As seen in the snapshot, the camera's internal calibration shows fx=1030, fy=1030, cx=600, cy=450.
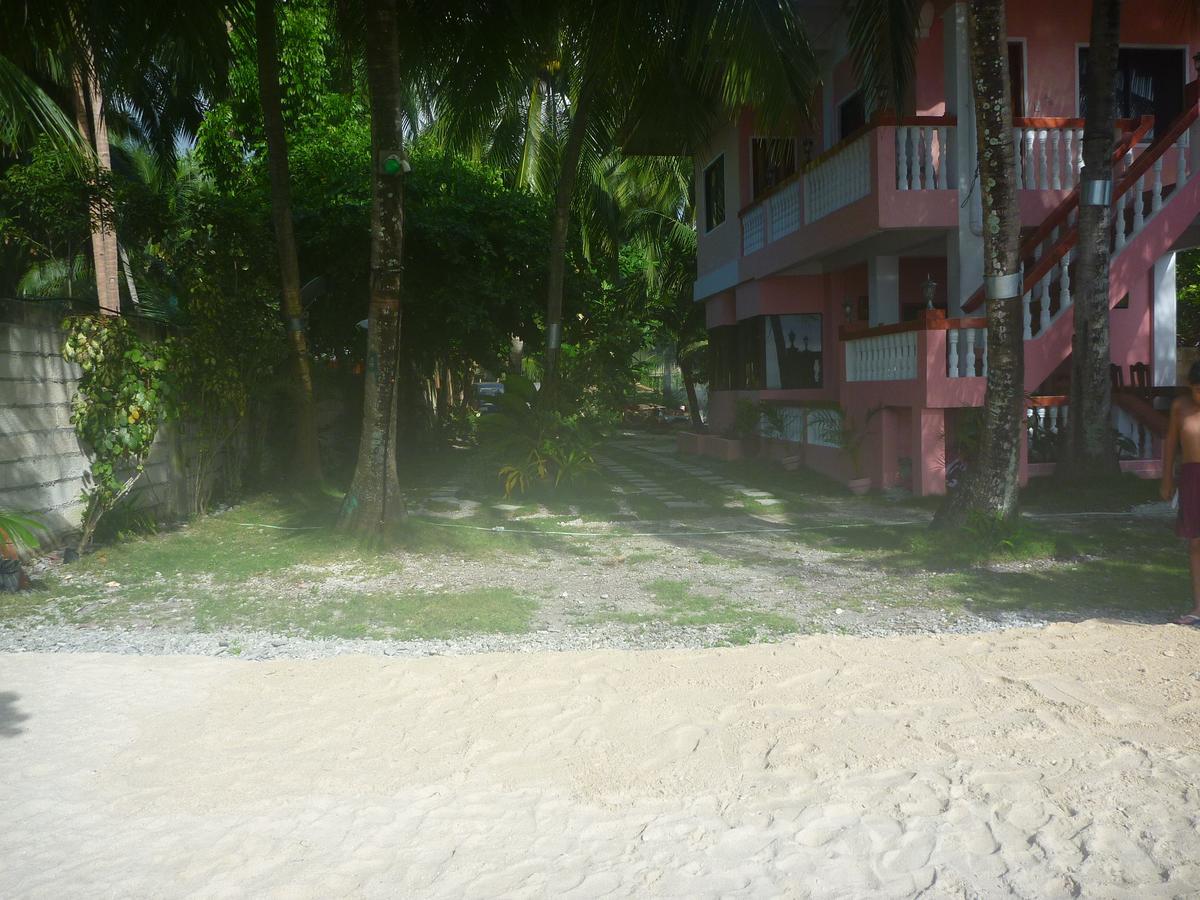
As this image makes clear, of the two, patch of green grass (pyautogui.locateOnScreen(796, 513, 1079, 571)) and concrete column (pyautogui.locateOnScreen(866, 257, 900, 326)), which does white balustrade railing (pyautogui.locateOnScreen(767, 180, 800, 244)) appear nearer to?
concrete column (pyautogui.locateOnScreen(866, 257, 900, 326))

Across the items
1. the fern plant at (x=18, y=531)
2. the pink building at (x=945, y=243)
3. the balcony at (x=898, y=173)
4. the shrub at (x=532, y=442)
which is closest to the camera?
the fern plant at (x=18, y=531)

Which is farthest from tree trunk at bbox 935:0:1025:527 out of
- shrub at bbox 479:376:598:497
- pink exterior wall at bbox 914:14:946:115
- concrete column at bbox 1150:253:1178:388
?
concrete column at bbox 1150:253:1178:388

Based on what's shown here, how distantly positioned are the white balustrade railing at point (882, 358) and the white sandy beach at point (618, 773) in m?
5.70

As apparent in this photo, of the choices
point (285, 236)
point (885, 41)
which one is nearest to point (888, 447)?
point (885, 41)

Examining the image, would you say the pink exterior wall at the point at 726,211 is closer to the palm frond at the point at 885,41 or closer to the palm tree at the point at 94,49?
the palm frond at the point at 885,41

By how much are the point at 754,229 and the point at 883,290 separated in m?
3.23

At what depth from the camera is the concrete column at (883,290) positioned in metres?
14.0

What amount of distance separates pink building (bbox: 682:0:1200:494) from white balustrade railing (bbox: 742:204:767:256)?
0.08 m

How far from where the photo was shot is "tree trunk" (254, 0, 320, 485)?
10656mm

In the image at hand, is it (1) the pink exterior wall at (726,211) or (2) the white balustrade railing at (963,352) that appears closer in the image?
A: (2) the white balustrade railing at (963,352)

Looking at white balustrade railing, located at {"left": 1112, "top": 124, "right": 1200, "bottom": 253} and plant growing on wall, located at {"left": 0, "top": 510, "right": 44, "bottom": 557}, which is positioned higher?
white balustrade railing, located at {"left": 1112, "top": 124, "right": 1200, "bottom": 253}

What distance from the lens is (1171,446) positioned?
646cm

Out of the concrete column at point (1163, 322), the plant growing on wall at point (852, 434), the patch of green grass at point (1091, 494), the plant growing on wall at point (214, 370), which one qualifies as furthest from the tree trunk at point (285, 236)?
the concrete column at point (1163, 322)

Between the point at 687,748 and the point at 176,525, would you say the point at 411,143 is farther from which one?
the point at 687,748
